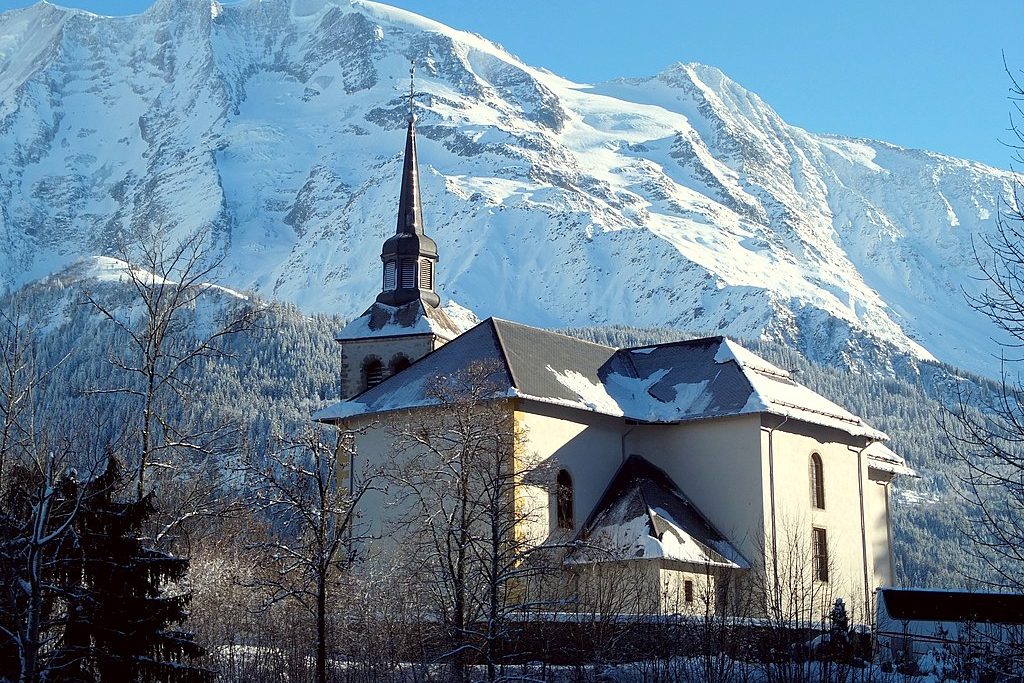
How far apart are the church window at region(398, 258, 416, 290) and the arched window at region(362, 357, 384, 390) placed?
3781 millimetres

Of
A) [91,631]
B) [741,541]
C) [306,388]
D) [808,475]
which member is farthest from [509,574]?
[306,388]

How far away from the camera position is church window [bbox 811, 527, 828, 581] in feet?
157

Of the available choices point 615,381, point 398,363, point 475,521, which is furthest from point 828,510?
point 398,363

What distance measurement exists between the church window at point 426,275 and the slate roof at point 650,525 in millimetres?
13019

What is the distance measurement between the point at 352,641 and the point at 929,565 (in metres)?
108

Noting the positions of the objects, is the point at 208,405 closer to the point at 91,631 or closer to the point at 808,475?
the point at 808,475

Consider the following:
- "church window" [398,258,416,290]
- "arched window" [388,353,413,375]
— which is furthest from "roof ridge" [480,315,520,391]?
"church window" [398,258,416,290]

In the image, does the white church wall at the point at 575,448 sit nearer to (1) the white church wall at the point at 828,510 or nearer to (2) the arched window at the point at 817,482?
(1) the white church wall at the point at 828,510

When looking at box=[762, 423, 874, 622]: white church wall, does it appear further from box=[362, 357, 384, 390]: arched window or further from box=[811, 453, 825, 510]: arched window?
box=[362, 357, 384, 390]: arched window

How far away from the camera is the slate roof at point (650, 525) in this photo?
42781 millimetres

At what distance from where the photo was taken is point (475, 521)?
38000 millimetres

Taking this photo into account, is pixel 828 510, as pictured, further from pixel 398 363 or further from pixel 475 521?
pixel 398 363

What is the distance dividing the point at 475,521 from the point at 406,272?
836 inches

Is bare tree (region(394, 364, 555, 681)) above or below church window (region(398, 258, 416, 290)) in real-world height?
below
